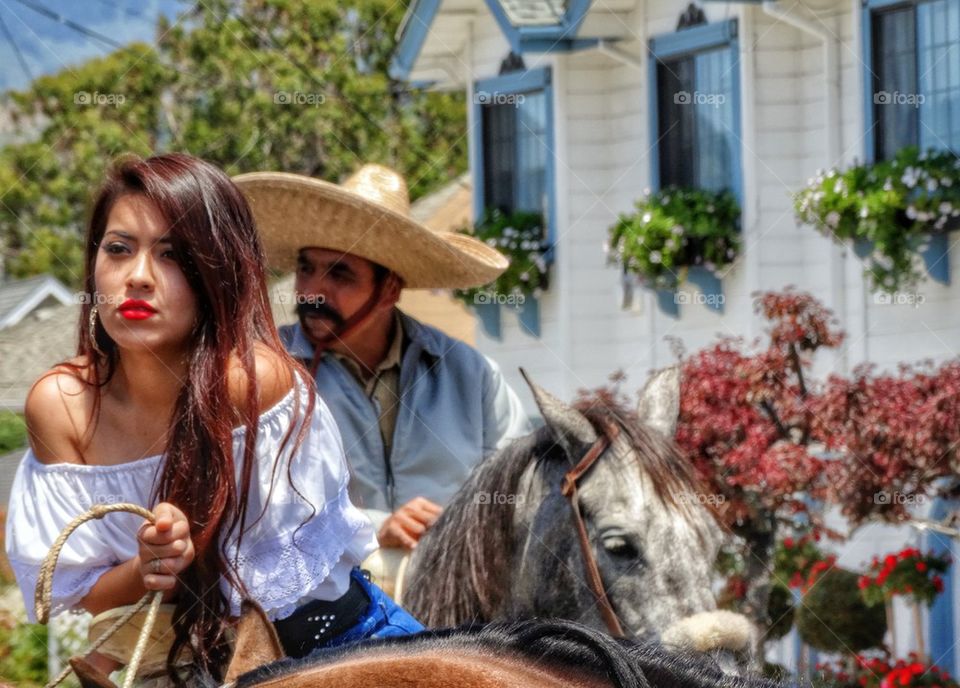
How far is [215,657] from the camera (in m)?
2.50

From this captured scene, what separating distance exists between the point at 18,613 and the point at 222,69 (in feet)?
53.2

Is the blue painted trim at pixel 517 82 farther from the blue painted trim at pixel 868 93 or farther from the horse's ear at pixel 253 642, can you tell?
the horse's ear at pixel 253 642

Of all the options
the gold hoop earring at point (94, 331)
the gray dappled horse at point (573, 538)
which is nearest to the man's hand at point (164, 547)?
the gold hoop earring at point (94, 331)

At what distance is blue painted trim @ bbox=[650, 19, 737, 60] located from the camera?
10.7m

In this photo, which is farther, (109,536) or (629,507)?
(629,507)

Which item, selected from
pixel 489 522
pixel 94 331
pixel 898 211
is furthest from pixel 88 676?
pixel 898 211

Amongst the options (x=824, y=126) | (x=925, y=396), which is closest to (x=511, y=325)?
(x=824, y=126)

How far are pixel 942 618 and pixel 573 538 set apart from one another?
207 inches

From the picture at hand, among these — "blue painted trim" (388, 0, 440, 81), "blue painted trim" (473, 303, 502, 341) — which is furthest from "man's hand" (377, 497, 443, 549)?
"blue painted trim" (388, 0, 440, 81)

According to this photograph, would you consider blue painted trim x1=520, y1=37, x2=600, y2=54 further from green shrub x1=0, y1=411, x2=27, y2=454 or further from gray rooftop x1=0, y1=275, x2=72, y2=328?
gray rooftop x1=0, y1=275, x2=72, y2=328

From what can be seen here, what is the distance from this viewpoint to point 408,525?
4.55 meters

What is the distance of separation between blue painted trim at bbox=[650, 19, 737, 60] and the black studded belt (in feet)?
28.0

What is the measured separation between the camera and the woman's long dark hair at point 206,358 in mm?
2477

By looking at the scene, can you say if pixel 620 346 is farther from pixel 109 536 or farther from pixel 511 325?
A: pixel 109 536
